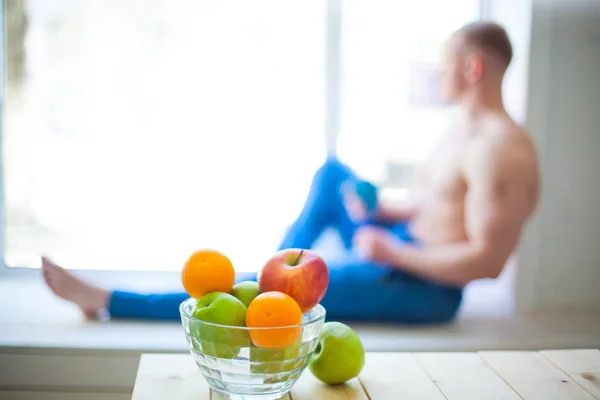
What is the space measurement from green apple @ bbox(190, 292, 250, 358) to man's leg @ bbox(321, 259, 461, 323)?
2.40ft

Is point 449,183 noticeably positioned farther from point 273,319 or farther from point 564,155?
point 273,319

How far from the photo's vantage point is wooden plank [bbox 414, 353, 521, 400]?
880 mm

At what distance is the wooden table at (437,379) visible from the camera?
871mm

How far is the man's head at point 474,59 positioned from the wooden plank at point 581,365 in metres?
0.74

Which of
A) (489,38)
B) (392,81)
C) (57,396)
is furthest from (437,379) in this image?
(392,81)

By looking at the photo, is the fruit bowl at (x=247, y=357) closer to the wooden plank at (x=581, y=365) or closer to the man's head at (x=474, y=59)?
the wooden plank at (x=581, y=365)

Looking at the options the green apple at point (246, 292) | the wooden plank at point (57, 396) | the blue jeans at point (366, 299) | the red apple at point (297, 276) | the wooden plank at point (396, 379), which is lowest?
the wooden plank at point (57, 396)

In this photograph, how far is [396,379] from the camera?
0.93m

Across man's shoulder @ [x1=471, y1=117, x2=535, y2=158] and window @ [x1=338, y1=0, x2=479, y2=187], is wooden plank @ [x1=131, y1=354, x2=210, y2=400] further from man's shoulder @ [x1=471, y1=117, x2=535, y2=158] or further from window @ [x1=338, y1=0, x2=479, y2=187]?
window @ [x1=338, y1=0, x2=479, y2=187]

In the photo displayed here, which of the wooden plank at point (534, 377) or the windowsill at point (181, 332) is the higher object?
the wooden plank at point (534, 377)

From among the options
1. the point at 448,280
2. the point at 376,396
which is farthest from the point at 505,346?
the point at 376,396

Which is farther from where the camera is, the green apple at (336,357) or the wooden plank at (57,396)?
the wooden plank at (57,396)

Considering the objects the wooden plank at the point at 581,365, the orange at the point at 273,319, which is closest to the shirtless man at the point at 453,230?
the wooden plank at the point at 581,365

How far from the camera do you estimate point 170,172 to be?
198cm
